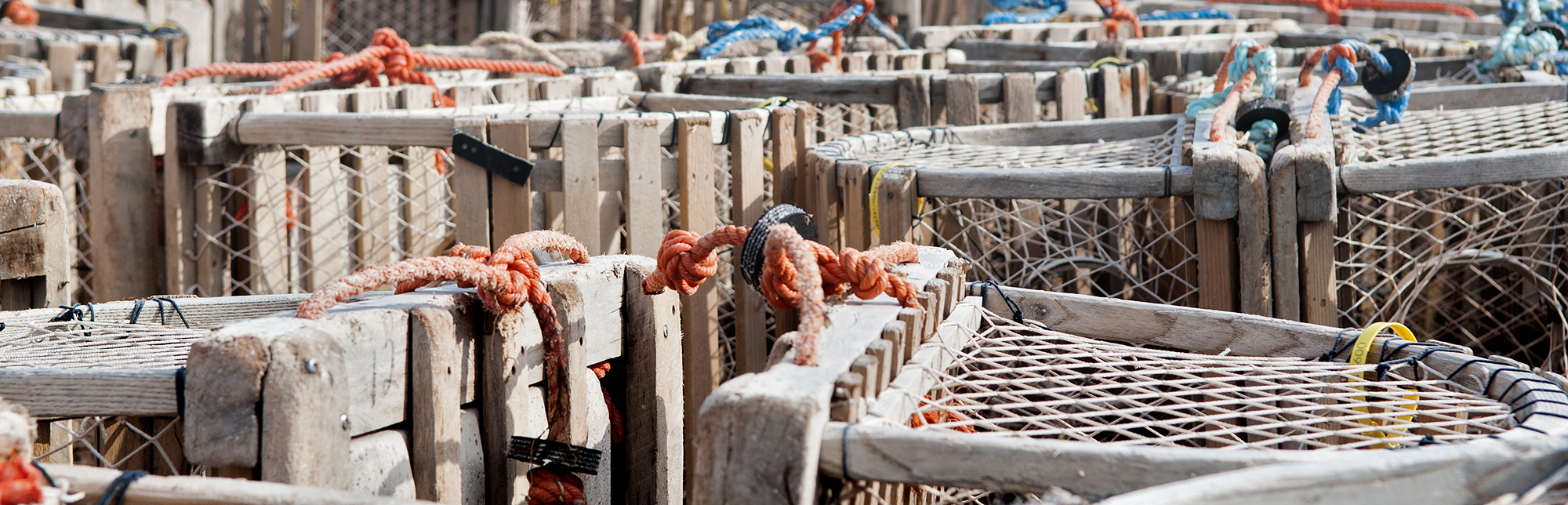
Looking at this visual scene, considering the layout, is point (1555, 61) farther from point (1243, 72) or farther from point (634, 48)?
point (634, 48)

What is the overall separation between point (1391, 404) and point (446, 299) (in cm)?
131

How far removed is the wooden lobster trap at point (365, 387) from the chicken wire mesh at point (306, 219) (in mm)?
1294

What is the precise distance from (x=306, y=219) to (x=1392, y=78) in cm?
322

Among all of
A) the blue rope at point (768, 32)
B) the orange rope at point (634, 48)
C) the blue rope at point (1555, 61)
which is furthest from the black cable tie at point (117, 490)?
the orange rope at point (634, 48)

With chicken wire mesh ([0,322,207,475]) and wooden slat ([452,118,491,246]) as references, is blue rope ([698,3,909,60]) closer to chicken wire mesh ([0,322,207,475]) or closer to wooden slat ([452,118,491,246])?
wooden slat ([452,118,491,246])

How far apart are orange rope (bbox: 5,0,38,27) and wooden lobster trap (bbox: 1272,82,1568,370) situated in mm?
6645

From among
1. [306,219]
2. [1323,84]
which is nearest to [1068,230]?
[1323,84]

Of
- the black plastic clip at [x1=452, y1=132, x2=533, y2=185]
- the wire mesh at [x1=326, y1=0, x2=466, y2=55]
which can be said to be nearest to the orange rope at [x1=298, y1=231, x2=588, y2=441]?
the black plastic clip at [x1=452, y1=132, x2=533, y2=185]

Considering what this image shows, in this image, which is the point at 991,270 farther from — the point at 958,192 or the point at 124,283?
the point at 124,283

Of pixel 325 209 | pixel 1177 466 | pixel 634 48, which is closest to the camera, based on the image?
pixel 1177 466

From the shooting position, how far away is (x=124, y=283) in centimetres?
356

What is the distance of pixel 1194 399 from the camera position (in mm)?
2121

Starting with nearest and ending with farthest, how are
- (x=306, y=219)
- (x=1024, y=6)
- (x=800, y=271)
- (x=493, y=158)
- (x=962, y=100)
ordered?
(x=800, y=271)
(x=493, y=158)
(x=306, y=219)
(x=962, y=100)
(x=1024, y=6)

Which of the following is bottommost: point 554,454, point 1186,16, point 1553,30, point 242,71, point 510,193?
point 554,454
